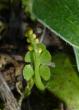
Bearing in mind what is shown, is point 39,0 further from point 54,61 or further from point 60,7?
point 54,61

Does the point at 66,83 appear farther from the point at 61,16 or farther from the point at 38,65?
the point at 61,16

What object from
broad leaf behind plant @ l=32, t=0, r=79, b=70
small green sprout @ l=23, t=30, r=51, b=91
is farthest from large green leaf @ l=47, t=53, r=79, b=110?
broad leaf behind plant @ l=32, t=0, r=79, b=70

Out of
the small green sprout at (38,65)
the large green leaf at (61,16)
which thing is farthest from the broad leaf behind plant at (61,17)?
the small green sprout at (38,65)

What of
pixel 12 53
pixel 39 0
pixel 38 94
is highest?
pixel 39 0

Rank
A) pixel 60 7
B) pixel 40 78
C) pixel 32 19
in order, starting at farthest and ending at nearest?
1. pixel 32 19
2. pixel 40 78
3. pixel 60 7

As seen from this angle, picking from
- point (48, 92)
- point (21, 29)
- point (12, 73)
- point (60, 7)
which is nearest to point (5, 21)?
point (21, 29)

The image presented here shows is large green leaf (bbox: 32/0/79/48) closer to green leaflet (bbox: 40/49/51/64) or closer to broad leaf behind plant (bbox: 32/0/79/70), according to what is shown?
broad leaf behind plant (bbox: 32/0/79/70)

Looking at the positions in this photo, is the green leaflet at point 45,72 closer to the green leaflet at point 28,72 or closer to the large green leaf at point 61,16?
the green leaflet at point 28,72
